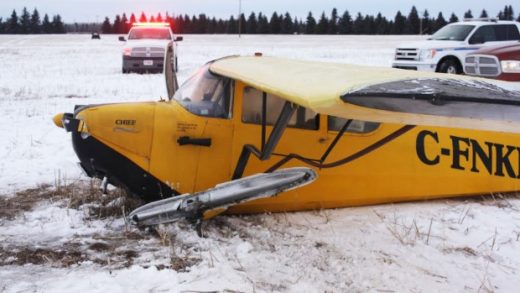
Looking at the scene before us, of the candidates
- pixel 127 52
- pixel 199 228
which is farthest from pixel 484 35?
pixel 199 228

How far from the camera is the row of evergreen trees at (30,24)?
354ft

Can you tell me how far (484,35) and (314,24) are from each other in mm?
87326

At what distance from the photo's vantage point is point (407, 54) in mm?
19188

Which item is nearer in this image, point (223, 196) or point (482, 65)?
point (223, 196)

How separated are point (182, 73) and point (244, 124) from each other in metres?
16.8

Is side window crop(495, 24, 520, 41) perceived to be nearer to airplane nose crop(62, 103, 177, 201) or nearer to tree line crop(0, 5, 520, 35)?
airplane nose crop(62, 103, 177, 201)

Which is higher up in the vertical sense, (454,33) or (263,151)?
(454,33)

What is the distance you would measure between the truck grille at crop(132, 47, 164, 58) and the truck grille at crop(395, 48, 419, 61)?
28.0 feet

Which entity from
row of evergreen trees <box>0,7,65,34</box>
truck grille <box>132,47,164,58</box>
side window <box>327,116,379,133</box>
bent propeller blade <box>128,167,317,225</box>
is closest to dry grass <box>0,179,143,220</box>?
bent propeller blade <box>128,167,317,225</box>

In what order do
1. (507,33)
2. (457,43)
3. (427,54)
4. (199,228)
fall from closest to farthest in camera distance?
(199,228) → (457,43) → (427,54) → (507,33)

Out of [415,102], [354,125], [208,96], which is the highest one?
[415,102]

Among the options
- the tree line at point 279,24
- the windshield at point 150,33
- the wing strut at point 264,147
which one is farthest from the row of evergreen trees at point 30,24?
the wing strut at point 264,147

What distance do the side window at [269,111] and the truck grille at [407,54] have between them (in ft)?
47.6

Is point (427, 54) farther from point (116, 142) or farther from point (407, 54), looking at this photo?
point (116, 142)
